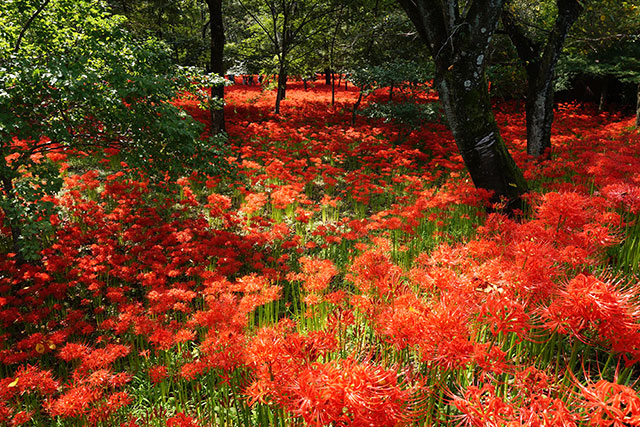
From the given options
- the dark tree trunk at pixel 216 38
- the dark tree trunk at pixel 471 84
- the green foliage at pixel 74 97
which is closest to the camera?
the green foliage at pixel 74 97

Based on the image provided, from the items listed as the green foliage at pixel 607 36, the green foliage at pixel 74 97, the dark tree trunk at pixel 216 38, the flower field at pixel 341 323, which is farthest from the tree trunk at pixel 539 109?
the dark tree trunk at pixel 216 38

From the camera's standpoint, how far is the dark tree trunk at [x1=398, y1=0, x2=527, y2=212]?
477 cm

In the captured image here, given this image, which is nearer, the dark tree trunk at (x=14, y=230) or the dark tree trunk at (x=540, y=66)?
the dark tree trunk at (x=14, y=230)

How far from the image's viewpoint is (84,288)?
4.70 m

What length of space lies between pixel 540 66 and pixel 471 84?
11.2ft

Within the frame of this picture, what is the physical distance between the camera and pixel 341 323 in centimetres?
250

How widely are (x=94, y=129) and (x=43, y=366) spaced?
129 inches

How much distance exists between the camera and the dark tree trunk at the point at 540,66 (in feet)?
21.7

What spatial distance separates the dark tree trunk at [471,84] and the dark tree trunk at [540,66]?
111 inches

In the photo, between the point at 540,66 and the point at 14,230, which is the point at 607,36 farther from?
the point at 14,230

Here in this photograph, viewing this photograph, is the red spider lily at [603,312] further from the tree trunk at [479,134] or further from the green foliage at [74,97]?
the green foliage at [74,97]

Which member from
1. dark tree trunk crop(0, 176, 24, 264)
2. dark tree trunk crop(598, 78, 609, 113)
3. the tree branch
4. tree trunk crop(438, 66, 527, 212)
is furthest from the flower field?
dark tree trunk crop(598, 78, 609, 113)

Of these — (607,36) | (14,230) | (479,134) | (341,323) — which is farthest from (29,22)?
(607,36)

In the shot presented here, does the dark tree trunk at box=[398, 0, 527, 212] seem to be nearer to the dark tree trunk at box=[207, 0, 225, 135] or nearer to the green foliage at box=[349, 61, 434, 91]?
the green foliage at box=[349, 61, 434, 91]
